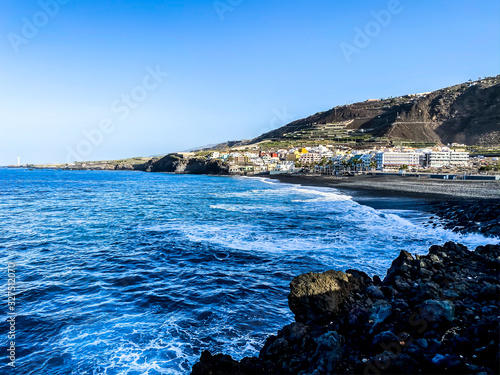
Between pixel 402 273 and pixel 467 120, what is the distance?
219 m

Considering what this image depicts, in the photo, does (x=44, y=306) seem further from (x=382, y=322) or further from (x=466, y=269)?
(x=466, y=269)

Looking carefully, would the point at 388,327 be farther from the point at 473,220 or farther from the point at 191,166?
the point at 191,166

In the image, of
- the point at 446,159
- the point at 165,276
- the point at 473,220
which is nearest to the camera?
the point at 165,276

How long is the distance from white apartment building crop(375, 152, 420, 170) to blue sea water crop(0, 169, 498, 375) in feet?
314

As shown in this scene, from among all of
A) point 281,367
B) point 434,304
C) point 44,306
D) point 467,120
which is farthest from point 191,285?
point 467,120

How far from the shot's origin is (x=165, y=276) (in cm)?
1352

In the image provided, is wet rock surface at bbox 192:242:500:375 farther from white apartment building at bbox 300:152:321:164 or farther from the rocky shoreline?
white apartment building at bbox 300:152:321:164

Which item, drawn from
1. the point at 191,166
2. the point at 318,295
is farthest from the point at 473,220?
the point at 191,166

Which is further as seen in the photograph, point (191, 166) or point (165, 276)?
point (191, 166)

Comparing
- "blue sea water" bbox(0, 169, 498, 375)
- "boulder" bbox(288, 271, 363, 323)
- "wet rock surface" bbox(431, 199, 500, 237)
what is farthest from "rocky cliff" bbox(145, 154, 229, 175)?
"boulder" bbox(288, 271, 363, 323)

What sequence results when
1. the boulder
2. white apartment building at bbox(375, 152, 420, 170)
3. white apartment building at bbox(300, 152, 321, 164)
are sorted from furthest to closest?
white apartment building at bbox(300, 152, 321, 164) → white apartment building at bbox(375, 152, 420, 170) → the boulder

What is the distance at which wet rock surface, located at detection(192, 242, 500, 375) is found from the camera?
5578 mm

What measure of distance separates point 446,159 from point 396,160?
63.9ft

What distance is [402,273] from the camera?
10109 mm
